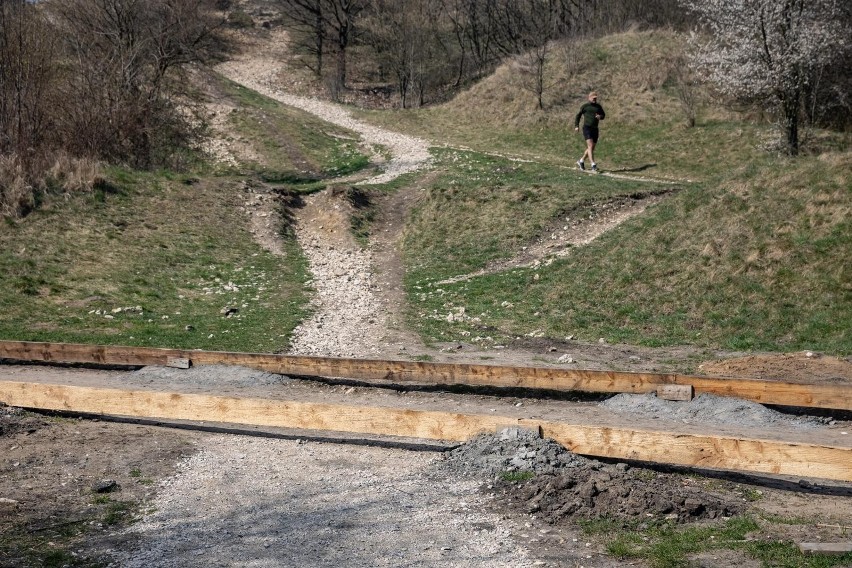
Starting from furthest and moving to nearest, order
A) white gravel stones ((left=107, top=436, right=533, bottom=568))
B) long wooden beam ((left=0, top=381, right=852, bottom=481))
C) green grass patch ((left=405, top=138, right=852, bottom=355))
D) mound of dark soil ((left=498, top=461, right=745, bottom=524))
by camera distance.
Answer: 1. green grass patch ((left=405, top=138, right=852, bottom=355))
2. long wooden beam ((left=0, top=381, right=852, bottom=481))
3. mound of dark soil ((left=498, top=461, right=745, bottom=524))
4. white gravel stones ((left=107, top=436, right=533, bottom=568))

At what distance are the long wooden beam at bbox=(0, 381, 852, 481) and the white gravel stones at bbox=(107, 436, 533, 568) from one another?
1.33ft

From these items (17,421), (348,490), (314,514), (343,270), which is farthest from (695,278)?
(17,421)

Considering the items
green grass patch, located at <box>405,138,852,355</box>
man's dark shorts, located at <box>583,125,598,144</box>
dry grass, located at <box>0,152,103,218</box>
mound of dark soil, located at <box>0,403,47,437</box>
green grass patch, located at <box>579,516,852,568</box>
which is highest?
man's dark shorts, located at <box>583,125,598,144</box>

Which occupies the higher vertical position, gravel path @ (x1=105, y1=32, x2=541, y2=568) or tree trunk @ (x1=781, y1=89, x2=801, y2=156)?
tree trunk @ (x1=781, y1=89, x2=801, y2=156)

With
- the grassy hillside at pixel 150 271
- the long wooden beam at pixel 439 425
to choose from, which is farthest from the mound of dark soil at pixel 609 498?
the grassy hillside at pixel 150 271

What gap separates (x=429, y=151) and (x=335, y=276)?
13.0m

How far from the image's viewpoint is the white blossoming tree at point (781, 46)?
26391 mm

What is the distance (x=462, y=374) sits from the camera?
37.2 ft

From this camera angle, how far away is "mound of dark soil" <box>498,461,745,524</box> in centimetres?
718

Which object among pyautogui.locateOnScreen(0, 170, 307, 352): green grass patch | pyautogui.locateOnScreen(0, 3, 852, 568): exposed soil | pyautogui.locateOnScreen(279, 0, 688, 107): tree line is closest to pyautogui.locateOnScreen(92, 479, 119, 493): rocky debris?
pyautogui.locateOnScreen(0, 3, 852, 568): exposed soil

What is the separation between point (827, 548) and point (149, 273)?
55.1 feet

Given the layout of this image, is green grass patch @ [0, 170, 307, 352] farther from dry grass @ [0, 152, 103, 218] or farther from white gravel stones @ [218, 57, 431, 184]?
white gravel stones @ [218, 57, 431, 184]

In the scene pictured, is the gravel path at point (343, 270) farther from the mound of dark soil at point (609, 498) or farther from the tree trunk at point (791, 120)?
the tree trunk at point (791, 120)

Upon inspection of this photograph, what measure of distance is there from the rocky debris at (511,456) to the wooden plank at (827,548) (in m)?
2.30
